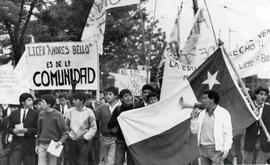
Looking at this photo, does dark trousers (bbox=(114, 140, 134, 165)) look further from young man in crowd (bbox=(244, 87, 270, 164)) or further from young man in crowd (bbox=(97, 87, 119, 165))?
young man in crowd (bbox=(244, 87, 270, 164))

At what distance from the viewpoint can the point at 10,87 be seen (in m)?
16.0

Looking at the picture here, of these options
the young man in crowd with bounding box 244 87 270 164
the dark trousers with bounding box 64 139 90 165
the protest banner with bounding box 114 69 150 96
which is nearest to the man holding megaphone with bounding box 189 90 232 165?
the young man in crowd with bounding box 244 87 270 164

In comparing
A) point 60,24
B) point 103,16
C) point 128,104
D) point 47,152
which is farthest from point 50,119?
point 60,24

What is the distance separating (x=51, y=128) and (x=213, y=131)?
12.2 ft

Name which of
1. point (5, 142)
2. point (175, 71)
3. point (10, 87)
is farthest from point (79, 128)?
point (10, 87)

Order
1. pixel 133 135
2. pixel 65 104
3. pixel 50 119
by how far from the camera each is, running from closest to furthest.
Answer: pixel 133 135 < pixel 50 119 < pixel 65 104

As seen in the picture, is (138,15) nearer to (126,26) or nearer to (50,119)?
(126,26)

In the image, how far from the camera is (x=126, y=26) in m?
33.9

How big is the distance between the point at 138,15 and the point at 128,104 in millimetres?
24883

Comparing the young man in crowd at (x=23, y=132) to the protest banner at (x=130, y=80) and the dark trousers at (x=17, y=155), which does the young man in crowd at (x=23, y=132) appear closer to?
the dark trousers at (x=17, y=155)

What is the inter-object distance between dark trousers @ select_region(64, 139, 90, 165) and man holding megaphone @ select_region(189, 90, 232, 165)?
351 cm

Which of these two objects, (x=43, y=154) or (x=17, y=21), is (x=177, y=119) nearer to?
(x=43, y=154)

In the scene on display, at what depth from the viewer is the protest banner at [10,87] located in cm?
1568

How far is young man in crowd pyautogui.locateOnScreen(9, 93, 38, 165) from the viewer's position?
40.0ft
